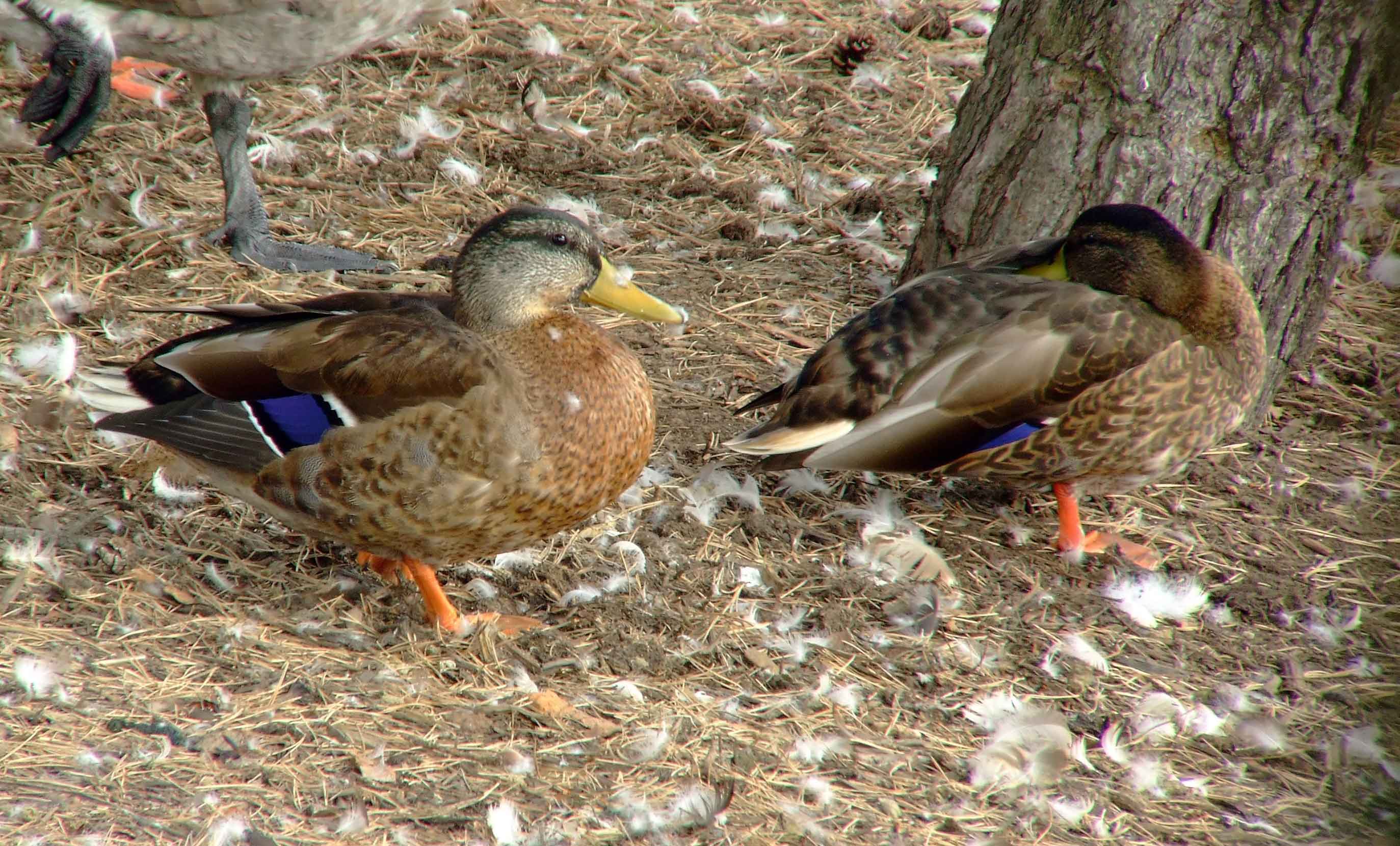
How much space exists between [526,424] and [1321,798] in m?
1.89

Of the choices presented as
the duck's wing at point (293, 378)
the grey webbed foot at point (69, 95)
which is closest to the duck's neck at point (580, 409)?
the duck's wing at point (293, 378)

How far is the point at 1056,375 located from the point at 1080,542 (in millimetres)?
516

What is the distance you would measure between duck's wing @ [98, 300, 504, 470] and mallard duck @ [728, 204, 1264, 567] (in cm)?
87

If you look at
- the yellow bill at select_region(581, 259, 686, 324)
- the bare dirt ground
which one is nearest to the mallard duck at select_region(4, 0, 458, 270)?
the bare dirt ground

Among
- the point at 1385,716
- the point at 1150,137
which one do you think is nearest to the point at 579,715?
the point at 1385,716

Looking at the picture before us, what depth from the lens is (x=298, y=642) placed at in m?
2.83

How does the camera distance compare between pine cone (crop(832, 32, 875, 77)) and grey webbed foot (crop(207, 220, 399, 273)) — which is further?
pine cone (crop(832, 32, 875, 77))

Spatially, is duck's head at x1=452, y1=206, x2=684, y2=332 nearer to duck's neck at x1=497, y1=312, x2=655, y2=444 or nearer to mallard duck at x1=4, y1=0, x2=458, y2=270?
duck's neck at x1=497, y1=312, x2=655, y2=444

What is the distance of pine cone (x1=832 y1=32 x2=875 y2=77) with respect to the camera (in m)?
5.60

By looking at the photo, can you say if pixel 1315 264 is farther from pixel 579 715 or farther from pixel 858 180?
pixel 579 715

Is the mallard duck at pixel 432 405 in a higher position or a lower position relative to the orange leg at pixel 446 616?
higher

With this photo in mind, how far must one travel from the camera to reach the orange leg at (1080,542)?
3.38 metres

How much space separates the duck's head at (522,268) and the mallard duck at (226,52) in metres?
1.37

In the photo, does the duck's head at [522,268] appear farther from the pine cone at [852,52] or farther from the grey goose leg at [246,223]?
the pine cone at [852,52]
